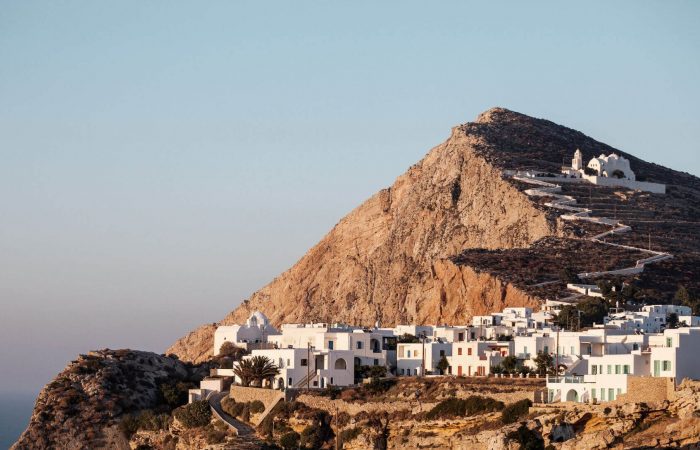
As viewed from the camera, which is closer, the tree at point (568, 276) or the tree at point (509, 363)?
the tree at point (509, 363)

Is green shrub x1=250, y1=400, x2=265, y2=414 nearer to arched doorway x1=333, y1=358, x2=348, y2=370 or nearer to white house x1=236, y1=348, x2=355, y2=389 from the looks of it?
white house x1=236, y1=348, x2=355, y2=389

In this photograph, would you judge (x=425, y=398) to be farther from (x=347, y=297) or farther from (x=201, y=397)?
(x=347, y=297)

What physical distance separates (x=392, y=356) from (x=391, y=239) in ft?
172

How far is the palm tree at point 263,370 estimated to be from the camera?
8738 cm

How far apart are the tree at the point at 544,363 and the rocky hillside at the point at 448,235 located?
2598 centimetres

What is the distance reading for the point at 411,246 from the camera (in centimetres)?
13775

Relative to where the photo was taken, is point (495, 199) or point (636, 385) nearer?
point (636, 385)

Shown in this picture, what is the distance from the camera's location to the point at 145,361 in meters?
96.1

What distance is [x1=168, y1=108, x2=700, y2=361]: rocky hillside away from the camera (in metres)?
114

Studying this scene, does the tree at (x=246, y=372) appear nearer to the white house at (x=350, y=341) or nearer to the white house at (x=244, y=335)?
the white house at (x=350, y=341)

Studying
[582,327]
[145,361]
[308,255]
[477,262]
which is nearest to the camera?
[582,327]

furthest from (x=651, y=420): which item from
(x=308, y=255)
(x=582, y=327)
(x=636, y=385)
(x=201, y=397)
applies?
(x=308, y=255)

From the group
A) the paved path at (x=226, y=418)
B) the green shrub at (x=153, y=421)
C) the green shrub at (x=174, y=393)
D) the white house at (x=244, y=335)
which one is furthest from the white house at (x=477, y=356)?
the white house at (x=244, y=335)

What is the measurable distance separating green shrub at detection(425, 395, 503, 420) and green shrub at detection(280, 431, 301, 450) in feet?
24.2
